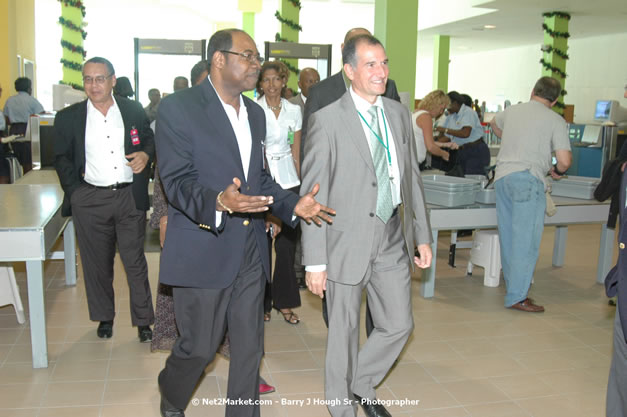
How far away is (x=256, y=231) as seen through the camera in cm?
235

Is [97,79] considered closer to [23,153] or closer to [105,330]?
[105,330]

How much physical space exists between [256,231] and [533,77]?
1995 centimetres

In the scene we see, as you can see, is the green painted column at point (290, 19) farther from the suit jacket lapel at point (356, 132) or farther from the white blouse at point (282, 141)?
the suit jacket lapel at point (356, 132)

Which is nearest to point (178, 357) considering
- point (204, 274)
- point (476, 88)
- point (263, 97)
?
point (204, 274)

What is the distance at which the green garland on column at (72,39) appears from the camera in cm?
1000

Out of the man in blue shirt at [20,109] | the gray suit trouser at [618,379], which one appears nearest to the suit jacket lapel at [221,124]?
the gray suit trouser at [618,379]

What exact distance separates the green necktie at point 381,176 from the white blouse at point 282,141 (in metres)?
1.30

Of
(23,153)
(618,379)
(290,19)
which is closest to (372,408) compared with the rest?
(618,379)

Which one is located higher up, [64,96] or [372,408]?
[64,96]

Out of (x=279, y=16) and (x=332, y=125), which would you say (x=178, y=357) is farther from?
(x=279, y=16)

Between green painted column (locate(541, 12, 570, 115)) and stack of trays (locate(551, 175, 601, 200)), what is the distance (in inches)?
369

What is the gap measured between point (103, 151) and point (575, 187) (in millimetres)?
4072

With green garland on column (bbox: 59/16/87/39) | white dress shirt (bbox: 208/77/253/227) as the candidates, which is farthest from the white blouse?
green garland on column (bbox: 59/16/87/39)

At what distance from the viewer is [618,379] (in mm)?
2355
